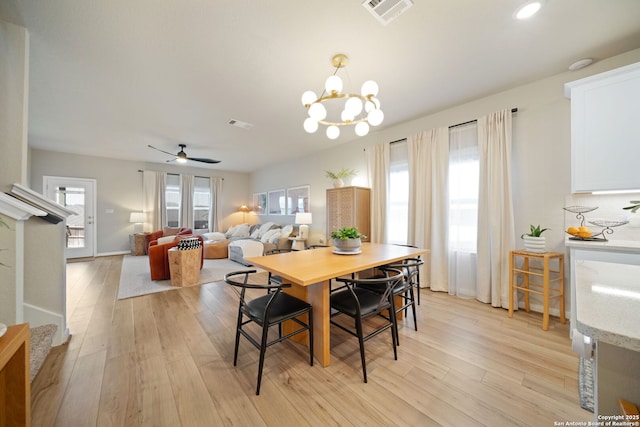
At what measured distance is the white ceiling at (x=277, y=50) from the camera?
1.71m

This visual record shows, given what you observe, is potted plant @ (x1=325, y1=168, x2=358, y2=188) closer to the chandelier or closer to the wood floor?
the chandelier

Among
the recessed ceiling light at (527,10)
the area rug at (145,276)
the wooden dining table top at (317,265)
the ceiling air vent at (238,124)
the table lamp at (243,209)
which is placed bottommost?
the area rug at (145,276)

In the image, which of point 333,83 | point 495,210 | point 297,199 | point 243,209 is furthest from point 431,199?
point 243,209

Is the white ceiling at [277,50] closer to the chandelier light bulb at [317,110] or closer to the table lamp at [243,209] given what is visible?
the chandelier light bulb at [317,110]

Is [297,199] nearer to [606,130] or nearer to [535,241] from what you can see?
[535,241]

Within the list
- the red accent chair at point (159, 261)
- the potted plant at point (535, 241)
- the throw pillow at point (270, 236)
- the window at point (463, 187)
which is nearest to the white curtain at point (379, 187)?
the window at point (463, 187)

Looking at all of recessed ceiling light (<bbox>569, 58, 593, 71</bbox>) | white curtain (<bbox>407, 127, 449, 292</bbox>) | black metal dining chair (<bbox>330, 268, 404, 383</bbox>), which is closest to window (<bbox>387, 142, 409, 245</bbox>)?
white curtain (<bbox>407, 127, 449, 292</bbox>)

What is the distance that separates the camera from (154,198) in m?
6.59

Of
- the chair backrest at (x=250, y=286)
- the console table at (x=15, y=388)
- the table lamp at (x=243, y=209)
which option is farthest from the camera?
the table lamp at (x=243, y=209)

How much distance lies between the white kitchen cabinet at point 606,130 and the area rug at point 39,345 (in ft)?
14.4

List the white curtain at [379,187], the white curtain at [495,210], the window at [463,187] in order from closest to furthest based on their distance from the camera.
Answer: the white curtain at [495,210] → the window at [463,187] → the white curtain at [379,187]

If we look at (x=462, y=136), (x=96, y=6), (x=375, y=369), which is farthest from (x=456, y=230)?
(x=96, y=6)

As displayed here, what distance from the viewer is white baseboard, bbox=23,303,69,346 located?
6.32ft

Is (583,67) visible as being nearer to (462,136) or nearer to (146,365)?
(462,136)
